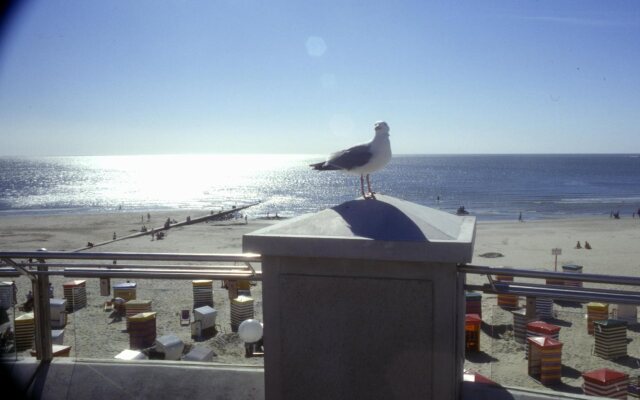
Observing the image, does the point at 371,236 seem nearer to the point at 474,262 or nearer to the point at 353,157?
the point at 353,157

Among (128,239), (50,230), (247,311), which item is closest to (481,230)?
(128,239)

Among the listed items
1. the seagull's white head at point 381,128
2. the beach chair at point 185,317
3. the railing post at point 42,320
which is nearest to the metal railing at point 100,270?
the railing post at point 42,320

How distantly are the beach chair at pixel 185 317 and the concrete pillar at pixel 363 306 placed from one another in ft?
30.0

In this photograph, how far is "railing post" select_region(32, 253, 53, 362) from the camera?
144 inches

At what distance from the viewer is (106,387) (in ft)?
11.5

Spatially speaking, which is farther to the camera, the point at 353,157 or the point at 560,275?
the point at 353,157

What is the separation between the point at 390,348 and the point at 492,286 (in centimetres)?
59

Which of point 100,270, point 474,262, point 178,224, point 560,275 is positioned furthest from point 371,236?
point 178,224

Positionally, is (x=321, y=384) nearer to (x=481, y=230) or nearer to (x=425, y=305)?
(x=425, y=305)

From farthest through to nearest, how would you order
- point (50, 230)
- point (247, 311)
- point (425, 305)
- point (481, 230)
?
point (50, 230) < point (481, 230) < point (247, 311) < point (425, 305)

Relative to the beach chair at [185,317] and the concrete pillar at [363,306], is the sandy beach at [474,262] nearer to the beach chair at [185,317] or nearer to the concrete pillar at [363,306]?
the beach chair at [185,317]

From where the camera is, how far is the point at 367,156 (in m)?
4.04

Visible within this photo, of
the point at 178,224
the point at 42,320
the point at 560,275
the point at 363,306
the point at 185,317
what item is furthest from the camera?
the point at 178,224

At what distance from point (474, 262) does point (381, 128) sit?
25.0m
